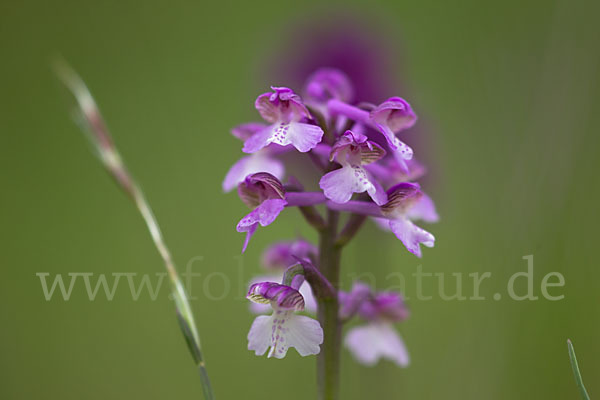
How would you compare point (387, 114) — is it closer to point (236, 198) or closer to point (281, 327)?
point (281, 327)

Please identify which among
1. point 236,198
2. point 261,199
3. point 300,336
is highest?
point 236,198

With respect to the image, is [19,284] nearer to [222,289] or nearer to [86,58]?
[222,289]

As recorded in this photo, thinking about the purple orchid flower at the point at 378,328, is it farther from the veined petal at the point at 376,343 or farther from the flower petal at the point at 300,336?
the flower petal at the point at 300,336

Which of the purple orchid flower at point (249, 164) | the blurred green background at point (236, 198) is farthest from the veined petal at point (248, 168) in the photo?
the blurred green background at point (236, 198)

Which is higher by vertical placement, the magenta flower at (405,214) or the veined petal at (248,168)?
the veined petal at (248,168)

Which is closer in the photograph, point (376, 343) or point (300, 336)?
point (300, 336)

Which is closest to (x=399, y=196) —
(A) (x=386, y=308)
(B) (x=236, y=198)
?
(A) (x=386, y=308)

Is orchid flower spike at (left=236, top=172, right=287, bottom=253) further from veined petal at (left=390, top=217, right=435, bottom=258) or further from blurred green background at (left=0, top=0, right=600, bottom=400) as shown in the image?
blurred green background at (left=0, top=0, right=600, bottom=400)
